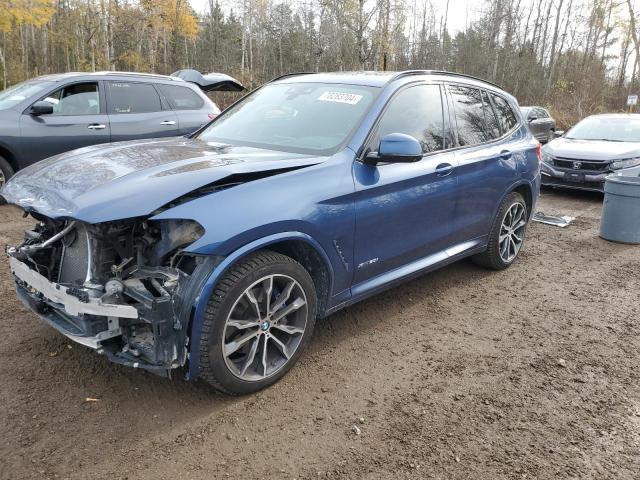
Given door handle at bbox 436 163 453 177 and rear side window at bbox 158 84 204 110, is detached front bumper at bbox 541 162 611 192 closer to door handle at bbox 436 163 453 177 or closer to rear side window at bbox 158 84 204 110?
door handle at bbox 436 163 453 177

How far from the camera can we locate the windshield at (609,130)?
32.6 feet

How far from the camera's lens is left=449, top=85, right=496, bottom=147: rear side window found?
174 inches

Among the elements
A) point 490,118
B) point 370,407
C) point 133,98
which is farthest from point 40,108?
point 370,407

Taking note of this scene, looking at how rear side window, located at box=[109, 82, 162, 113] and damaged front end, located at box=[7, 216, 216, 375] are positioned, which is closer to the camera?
damaged front end, located at box=[7, 216, 216, 375]

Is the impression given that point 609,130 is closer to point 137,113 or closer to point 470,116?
point 470,116

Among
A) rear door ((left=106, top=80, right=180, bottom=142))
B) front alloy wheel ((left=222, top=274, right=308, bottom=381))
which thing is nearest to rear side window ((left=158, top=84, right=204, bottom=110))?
rear door ((left=106, top=80, right=180, bottom=142))

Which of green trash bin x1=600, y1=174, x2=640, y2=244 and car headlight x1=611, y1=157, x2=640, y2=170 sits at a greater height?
car headlight x1=611, y1=157, x2=640, y2=170

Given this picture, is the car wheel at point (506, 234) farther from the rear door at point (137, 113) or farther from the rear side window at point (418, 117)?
the rear door at point (137, 113)

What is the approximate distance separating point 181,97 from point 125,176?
5.84 metres

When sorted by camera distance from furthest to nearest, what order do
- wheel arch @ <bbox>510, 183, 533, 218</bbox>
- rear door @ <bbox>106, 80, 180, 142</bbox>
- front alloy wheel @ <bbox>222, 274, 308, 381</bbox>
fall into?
rear door @ <bbox>106, 80, 180, 142</bbox>
wheel arch @ <bbox>510, 183, 533, 218</bbox>
front alloy wheel @ <bbox>222, 274, 308, 381</bbox>

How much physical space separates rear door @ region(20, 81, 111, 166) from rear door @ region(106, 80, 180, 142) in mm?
137

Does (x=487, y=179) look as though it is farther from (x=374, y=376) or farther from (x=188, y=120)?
(x=188, y=120)

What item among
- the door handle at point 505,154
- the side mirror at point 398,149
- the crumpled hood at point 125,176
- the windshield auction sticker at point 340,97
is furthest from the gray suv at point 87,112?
the side mirror at point 398,149

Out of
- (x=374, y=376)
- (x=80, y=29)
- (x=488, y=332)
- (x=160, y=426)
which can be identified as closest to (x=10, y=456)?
(x=160, y=426)
